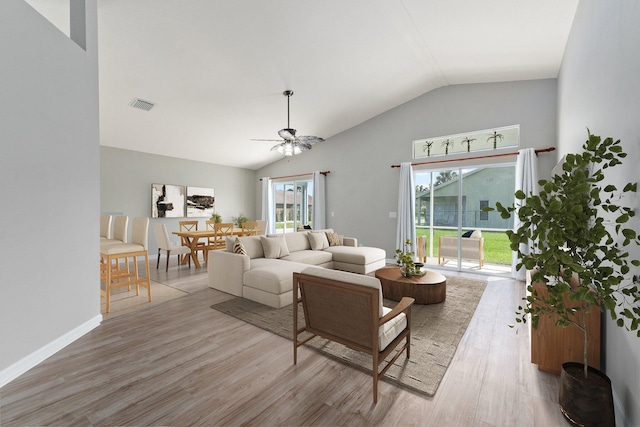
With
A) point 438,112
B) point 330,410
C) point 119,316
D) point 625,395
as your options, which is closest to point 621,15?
point 625,395

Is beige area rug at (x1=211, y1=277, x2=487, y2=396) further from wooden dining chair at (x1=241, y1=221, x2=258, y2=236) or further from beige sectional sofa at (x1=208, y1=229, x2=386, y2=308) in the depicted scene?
wooden dining chair at (x1=241, y1=221, x2=258, y2=236)

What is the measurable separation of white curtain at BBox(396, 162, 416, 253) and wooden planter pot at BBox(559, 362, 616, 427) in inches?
166

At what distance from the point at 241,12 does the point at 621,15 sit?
325 centimetres

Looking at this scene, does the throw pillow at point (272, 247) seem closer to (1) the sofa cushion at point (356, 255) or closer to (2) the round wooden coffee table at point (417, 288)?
(1) the sofa cushion at point (356, 255)

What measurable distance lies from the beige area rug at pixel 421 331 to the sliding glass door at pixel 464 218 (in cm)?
134

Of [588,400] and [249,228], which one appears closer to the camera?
[588,400]

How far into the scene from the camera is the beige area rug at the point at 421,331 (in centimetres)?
203

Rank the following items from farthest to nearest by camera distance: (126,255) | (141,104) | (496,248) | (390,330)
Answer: (496,248) → (141,104) → (126,255) → (390,330)

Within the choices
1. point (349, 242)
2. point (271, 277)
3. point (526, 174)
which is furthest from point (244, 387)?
point (526, 174)

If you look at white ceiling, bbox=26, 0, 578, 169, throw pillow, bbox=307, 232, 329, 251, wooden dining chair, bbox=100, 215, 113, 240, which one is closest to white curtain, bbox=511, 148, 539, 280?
white ceiling, bbox=26, 0, 578, 169

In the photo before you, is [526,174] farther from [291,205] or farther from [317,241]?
[291,205]

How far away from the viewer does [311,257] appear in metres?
4.60

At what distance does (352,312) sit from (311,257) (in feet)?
9.22

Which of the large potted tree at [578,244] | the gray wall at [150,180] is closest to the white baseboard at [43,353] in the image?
the large potted tree at [578,244]
